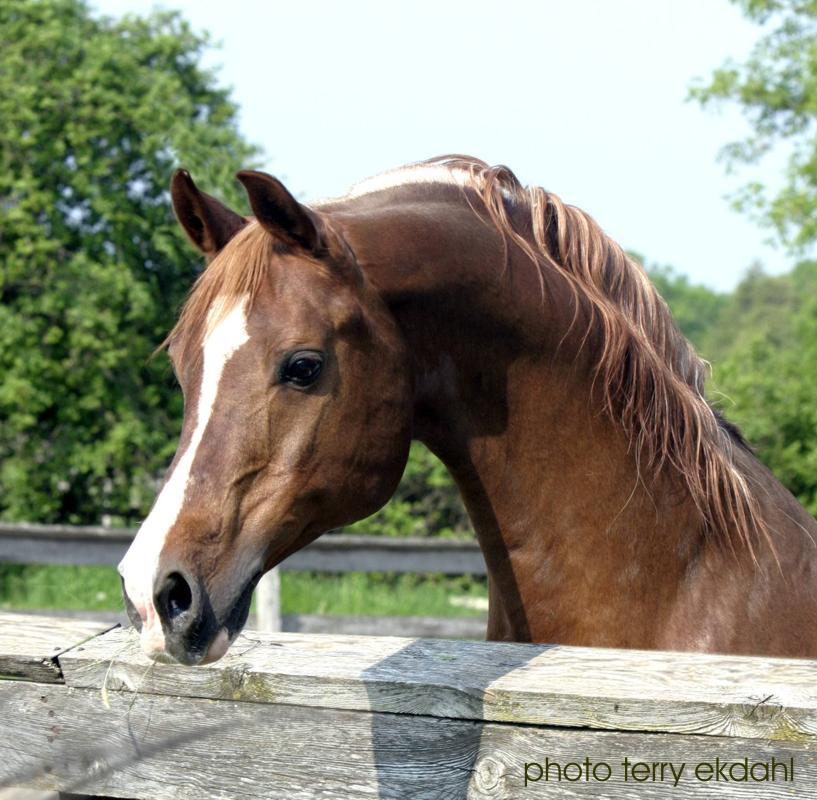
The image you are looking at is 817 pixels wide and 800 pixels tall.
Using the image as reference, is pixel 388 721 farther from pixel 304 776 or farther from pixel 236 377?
pixel 236 377

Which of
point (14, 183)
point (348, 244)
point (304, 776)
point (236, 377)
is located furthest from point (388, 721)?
point (14, 183)

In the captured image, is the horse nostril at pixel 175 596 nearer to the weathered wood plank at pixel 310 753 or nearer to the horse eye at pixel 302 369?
the weathered wood plank at pixel 310 753

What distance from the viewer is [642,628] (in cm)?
236

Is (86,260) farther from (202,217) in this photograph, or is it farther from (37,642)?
(37,642)

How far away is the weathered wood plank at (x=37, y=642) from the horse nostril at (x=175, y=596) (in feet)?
1.21

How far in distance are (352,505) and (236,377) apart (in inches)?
15.4

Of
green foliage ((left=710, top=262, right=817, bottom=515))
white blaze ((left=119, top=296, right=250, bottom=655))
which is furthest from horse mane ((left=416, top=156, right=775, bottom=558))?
green foliage ((left=710, top=262, right=817, bottom=515))

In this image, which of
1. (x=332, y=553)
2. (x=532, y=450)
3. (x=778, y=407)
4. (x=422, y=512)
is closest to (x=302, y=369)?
(x=532, y=450)

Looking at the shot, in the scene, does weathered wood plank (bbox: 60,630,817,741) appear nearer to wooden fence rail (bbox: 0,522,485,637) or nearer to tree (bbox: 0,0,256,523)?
wooden fence rail (bbox: 0,522,485,637)

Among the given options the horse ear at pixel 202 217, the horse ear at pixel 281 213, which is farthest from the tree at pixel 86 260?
the horse ear at pixel 281 213

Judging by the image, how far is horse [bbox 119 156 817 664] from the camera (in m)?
2.14

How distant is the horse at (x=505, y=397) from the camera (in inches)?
84.1

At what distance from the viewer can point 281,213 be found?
217 cm

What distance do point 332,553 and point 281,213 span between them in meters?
5.55
